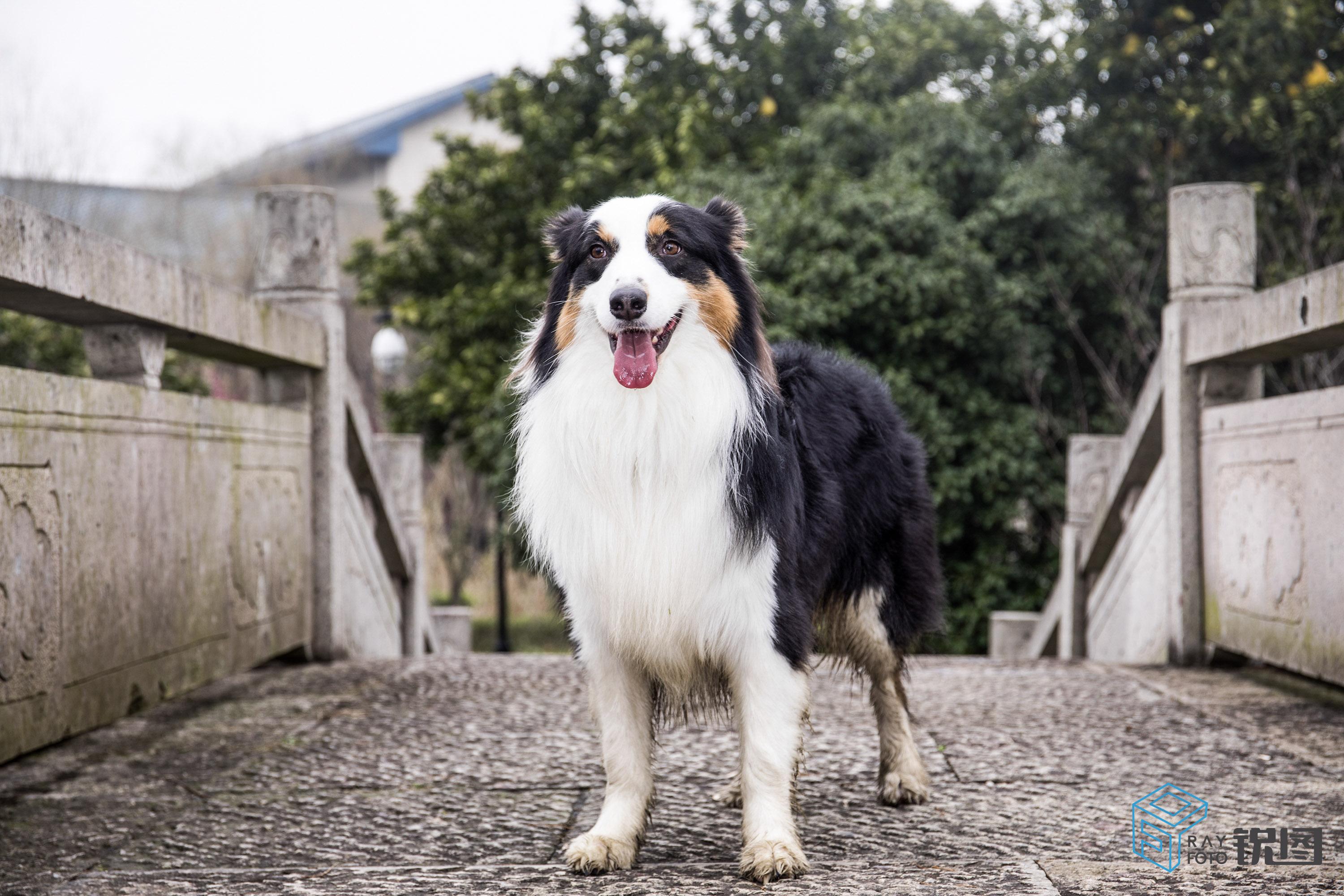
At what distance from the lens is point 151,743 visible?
15.7ft

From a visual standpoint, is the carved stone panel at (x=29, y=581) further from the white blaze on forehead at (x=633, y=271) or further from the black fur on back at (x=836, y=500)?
the black fur on back at (x=836, y=500)

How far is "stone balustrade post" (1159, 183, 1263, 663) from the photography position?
21.6 ft

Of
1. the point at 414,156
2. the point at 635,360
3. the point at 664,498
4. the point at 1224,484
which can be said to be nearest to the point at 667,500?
the point at 664,498

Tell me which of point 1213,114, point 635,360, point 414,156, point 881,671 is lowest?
point 881,671

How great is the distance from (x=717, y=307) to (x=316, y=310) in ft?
14.4

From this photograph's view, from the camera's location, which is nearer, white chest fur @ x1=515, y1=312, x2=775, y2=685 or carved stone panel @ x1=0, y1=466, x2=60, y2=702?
white chest fur @ x1=515, y1=312, x2=775, y2=685

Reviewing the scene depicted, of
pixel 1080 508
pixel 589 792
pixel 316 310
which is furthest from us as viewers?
pixel 1080 508

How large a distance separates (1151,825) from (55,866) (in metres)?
2.85

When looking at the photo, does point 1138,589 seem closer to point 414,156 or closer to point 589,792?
point 589,792

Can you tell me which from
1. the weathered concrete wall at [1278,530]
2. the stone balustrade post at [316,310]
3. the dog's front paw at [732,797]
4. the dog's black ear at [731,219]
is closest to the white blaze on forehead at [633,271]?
the dog's black ear at [731,219]

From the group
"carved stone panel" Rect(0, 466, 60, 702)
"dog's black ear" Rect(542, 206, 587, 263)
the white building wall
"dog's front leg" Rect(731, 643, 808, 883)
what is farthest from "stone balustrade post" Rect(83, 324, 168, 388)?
the white building wall

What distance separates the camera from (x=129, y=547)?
4.84 metres

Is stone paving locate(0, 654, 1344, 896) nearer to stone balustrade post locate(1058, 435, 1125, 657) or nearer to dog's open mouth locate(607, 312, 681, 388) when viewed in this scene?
dog's open mouth locate(607, 312, 681, 388)

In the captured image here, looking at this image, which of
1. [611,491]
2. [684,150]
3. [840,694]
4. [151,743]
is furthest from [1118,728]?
[684,150]
